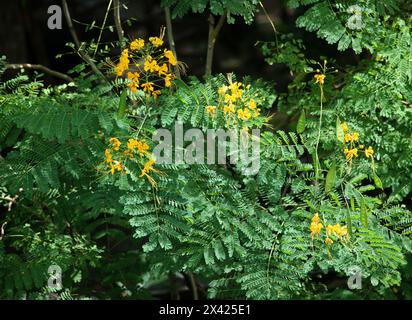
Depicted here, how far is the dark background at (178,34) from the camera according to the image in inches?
216

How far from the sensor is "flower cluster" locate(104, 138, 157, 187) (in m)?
2.96

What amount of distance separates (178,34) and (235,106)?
Result: 2.83 metres

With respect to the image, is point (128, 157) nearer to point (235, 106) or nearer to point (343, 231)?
point (235, 106)

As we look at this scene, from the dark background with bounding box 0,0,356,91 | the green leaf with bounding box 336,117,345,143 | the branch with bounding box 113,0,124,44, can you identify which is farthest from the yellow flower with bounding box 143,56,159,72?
the dark background with bounding box 0,0,356,91

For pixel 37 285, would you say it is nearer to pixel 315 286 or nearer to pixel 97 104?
pixel 97 104

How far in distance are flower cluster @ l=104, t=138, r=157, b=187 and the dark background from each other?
2511 mm

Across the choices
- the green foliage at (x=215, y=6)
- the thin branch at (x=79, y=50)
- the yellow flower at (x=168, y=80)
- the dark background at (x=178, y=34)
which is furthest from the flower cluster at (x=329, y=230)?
the dark background at (x=178, y=34)

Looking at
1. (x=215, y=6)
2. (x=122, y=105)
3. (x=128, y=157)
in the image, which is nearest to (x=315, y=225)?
(x=128, y=157)

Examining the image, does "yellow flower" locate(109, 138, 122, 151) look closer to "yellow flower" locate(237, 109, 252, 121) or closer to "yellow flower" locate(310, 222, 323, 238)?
"yellow flower" locate(237, 109, 252, 121)

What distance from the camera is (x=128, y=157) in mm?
3008

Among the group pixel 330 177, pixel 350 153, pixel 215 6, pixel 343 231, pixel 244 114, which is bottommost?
pixel 343 231

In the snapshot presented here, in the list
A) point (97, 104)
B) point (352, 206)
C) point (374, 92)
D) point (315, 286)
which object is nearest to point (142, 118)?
point (97, 104)

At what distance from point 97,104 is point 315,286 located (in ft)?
5.57

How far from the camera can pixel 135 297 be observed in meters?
4.01
